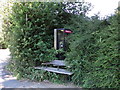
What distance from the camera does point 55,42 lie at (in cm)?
452

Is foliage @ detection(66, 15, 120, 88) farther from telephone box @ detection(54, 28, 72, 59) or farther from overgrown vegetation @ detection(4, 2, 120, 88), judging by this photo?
telephone box @ detection(54, 28, 72, 59)

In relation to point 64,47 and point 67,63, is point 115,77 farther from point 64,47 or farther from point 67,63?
point 64,47

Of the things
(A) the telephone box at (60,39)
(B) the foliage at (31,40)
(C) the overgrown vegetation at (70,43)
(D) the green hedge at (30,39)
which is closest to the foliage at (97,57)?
(C) the overgrown vegetation at (70,43)

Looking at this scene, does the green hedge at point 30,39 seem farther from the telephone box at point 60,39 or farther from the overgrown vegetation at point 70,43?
the telephone box at point 60,39

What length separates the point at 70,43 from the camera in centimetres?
393

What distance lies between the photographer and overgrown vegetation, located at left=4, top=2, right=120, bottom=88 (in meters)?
2.96

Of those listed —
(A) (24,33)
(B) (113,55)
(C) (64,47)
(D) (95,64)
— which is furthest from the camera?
(C) (64,47)

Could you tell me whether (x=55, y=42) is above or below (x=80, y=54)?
above

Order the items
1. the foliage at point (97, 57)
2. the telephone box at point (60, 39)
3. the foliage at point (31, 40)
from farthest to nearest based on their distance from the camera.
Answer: the telephone box at point (60, 39) → the foliage at point (31, 40) → the foliage at point (97, 57)

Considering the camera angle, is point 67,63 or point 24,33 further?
point 24,33

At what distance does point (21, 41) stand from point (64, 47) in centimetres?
155

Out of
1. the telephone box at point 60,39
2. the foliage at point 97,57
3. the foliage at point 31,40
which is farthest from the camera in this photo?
the telephone box at point 60,39

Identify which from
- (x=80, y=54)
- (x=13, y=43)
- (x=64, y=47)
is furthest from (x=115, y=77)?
(x=13, y=43)

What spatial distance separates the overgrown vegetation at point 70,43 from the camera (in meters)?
2.96
